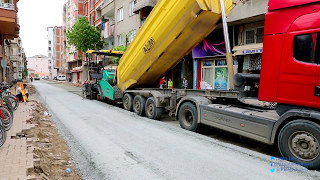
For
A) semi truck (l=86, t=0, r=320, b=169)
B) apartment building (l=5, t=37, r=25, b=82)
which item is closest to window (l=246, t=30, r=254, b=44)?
semi truck (l=86, t=0, r=320, b=169)

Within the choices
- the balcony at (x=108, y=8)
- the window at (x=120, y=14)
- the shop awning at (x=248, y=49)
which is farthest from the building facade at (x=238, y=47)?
the balcony at (x=108, y=8)

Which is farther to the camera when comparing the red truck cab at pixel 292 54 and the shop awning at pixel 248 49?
the shop awning at pixel 248 49

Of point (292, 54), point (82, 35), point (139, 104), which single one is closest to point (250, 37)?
point (139, 104)

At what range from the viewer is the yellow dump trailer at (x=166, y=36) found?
7.40 metres

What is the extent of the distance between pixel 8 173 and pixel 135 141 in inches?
117

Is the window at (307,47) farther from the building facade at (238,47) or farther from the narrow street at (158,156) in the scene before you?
the building facade at (238,47)

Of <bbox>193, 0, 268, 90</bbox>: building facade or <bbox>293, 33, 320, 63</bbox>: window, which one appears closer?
<bbox>293, 33, 320, 63</bbox>: window

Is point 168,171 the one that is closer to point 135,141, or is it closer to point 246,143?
point 135,141

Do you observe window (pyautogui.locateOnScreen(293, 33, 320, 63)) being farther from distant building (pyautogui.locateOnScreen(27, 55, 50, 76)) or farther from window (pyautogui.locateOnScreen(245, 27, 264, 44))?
distant building (pyautogui.locateOnScreen(27, 55, 50, 76))

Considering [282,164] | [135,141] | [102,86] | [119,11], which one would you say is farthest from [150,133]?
[119,11]

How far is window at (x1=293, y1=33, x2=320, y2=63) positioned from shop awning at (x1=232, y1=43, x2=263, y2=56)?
7711 millimetres

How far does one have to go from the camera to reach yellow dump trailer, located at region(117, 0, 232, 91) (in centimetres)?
740

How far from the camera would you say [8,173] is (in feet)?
12.5

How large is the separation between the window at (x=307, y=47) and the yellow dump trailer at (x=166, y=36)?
3097 millimetres
